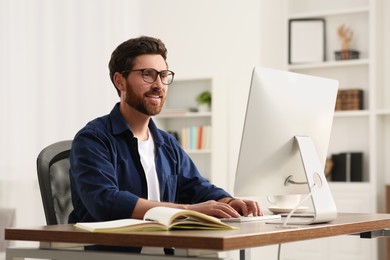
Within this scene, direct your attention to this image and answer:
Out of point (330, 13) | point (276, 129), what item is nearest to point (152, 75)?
point (276, 129)

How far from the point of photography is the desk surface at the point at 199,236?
67.5 inches

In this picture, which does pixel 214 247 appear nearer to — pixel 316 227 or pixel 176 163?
pixel 316 227

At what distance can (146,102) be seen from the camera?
2.59m

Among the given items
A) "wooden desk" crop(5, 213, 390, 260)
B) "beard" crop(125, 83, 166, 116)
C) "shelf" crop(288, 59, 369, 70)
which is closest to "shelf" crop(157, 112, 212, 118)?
"shelf" crop(288, 59, 369, 70)

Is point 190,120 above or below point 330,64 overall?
below

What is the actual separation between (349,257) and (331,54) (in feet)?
5.84

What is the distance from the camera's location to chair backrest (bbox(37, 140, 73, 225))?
2.61 meters

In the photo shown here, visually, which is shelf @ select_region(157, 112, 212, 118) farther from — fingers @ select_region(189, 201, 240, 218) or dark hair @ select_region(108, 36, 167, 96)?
fingers @ select_region(189, 201, 240, 218)

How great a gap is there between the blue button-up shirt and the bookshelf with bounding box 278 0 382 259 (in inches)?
140

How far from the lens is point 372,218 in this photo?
8.57 feet

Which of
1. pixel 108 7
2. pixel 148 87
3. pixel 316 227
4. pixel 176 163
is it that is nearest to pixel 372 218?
pixel 316 227

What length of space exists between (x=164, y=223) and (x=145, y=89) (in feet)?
2.59

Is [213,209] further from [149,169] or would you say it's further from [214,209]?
[149,169]

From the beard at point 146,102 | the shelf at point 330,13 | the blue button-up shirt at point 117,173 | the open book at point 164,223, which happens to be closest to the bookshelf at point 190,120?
the shelf at point 330,13
